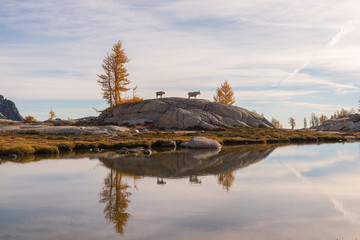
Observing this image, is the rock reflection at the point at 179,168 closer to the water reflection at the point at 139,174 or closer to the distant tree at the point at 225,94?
the water reflection at the point at 139,174

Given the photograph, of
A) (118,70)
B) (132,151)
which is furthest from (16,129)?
(118,70)

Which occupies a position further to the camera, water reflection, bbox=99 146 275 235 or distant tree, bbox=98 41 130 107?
distant tree, bbox=98 41 130 107

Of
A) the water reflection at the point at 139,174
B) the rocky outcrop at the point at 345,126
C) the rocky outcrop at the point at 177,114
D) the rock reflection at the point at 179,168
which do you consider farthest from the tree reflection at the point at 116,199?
the rocky outcrop at the point at 345,126

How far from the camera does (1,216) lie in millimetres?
10039

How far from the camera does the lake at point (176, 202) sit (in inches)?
342

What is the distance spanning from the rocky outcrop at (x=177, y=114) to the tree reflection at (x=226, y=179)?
111 feet

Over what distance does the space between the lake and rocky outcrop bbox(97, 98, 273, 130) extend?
106 feet

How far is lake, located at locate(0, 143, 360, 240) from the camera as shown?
342 inches

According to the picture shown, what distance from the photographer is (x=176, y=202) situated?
473 inches

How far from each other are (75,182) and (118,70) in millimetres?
49382

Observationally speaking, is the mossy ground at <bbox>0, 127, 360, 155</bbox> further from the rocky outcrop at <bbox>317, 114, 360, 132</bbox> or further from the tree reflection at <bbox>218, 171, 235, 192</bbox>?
the rocky outcrop at <bbox>317, 114, 360, 132</bbox>

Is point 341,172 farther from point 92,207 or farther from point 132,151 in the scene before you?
point 132,151

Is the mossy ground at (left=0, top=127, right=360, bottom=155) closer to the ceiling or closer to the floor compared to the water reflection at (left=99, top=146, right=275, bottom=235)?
closer to the ceiling

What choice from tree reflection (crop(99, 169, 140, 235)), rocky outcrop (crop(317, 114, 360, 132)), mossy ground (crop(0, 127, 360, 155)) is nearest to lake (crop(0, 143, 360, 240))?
tree reflection (crop(99, 169, 140, 235))
